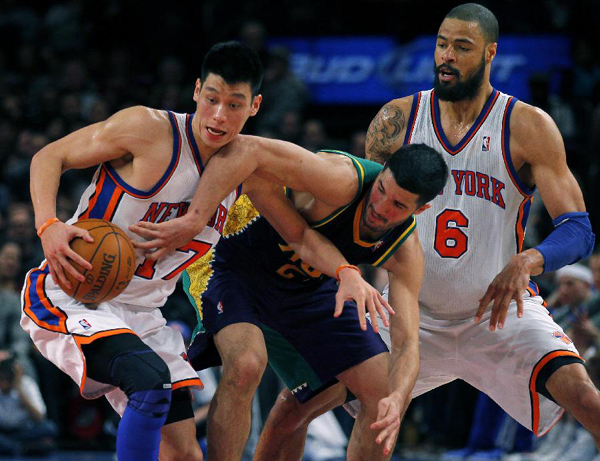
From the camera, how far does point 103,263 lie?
13.3ft

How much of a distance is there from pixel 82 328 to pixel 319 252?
45.1 inches

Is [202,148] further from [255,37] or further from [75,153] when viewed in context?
[255,37]

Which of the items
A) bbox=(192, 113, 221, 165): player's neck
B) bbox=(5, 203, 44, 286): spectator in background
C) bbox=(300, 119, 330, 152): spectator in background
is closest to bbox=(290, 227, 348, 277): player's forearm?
Answer: bbox=(192, 113, 221, 165): player's neck

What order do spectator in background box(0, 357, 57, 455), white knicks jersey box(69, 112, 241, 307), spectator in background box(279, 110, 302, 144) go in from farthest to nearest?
spectator in background box(279, 110, 302, 144), spectator in background box(0, 357, 57, 455), white knicks jersey box(69, 112, 241, 307)

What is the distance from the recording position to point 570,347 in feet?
15.5

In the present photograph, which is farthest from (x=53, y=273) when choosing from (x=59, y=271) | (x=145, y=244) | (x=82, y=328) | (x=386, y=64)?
(x=386, y=64)

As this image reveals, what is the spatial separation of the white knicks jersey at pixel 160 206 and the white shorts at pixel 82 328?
0.12 m

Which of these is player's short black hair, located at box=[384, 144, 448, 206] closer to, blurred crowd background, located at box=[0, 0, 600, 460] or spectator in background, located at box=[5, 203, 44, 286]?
blurred crowd background, located at box=[0, 0, 600, 460]

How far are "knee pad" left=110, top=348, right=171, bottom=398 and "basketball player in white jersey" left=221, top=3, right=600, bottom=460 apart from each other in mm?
1178

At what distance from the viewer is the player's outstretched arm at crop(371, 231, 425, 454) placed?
4.45 m

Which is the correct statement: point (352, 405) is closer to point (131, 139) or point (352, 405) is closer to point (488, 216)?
point (488, 216)

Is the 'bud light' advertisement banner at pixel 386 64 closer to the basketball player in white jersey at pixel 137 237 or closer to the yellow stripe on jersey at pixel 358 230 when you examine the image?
the yellow stripe on jersey at pixel 358 230

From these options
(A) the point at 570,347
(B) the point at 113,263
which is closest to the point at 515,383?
(A) the point at 570,347

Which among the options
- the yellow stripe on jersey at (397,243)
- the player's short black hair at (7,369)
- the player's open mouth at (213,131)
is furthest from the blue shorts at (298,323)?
the player's short black hair at (7,369)
